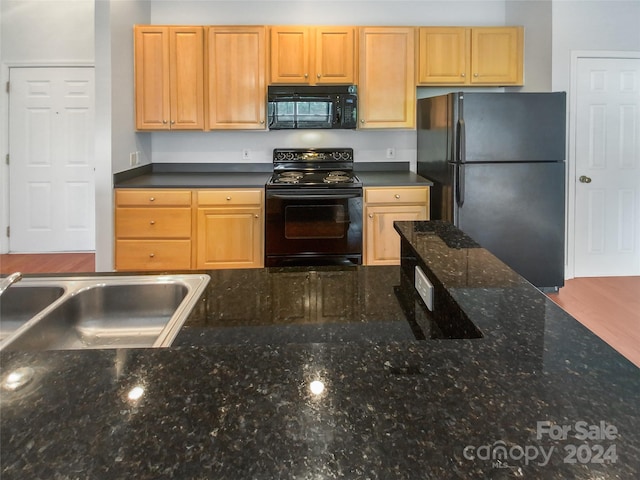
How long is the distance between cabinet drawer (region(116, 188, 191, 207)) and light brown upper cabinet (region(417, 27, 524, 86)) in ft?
6.98

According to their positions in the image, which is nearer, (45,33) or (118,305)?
(118,305)

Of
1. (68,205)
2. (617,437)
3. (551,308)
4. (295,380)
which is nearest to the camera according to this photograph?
(617,437)

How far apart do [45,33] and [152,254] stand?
109 inches

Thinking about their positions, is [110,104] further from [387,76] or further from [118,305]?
[118,305]

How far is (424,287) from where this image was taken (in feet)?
4.15

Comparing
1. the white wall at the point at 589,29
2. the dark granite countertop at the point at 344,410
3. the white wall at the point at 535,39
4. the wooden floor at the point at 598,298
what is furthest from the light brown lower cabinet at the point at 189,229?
the dark granite countertop at the point at 344,410

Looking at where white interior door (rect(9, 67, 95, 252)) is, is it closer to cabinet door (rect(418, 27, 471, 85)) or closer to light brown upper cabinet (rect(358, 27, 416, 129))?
light brown upper cabinet (rect(358, 27, 416, 129))

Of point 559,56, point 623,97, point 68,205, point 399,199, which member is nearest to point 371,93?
point 399,199

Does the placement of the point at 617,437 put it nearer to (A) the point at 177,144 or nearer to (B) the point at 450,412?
(B) the point at 450,412

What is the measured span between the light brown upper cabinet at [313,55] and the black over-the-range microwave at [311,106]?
10 cm

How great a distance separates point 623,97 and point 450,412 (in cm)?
460

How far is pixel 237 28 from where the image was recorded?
3953 mm

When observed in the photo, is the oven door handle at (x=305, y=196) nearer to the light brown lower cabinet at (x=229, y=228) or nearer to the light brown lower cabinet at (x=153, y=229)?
the light brown lower cabinet at (x=229, y=228)

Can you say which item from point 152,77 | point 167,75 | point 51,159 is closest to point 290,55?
point 167,75
